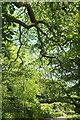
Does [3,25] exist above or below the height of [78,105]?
above

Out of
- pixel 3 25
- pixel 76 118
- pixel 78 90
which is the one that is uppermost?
pixel 3 25

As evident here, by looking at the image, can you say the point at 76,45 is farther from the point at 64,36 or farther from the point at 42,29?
the point at 42,29

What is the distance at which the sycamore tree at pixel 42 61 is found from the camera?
8.77 ft

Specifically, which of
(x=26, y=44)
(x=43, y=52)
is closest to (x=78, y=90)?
(x=43, y=52)

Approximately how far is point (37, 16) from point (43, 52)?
1.48 feet

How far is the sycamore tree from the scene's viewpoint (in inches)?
105

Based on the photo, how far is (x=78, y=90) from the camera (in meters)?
2.97

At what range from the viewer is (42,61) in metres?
3.10

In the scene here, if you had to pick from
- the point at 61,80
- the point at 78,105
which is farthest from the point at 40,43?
the point at 78,105

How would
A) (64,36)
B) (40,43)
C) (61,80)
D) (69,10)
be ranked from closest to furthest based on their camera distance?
1. (69,10)
2. (64,36)
3. (40,43)
4. (61,80)

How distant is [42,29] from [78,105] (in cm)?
98

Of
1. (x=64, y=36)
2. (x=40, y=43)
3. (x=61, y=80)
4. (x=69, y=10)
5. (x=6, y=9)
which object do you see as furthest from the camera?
(x=61, y=80)

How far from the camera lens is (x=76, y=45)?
8.63ft

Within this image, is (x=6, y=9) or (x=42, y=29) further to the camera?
(x=42, y=29)
